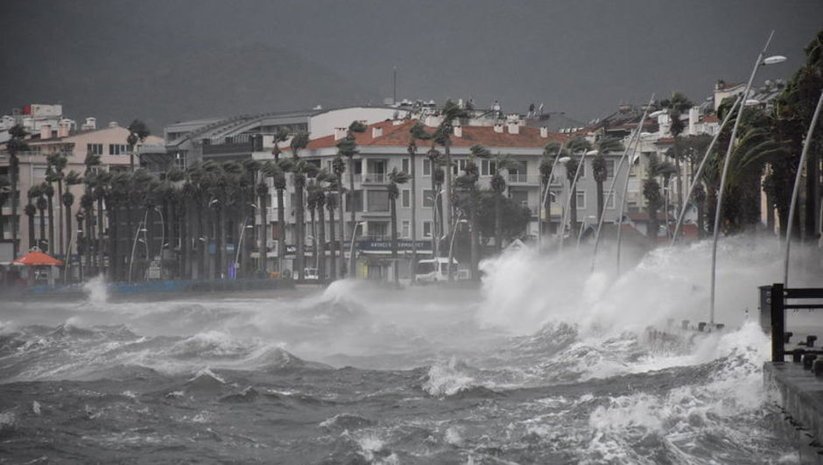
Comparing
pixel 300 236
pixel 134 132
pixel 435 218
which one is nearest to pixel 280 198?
pixel 300 236

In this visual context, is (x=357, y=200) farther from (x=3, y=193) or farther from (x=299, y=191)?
(x=3, y=193)

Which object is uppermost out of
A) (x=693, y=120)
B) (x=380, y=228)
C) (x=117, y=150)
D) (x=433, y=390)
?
(x=117, y=150)

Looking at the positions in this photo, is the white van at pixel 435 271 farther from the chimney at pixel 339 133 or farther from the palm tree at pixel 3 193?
the palm tree at pixel 3 193

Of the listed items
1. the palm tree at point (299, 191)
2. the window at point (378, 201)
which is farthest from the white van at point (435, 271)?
the palm tree at point (299, 191)

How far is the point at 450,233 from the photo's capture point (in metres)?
119

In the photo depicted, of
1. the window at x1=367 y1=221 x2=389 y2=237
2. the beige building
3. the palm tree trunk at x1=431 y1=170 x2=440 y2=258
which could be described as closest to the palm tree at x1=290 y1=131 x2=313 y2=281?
the window at x1=367 y1=221 x2=389 y2=237

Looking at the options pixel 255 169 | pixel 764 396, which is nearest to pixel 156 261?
pixel 255 169

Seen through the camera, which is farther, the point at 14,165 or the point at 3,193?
the point at 3,193

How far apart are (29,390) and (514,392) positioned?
11376mm

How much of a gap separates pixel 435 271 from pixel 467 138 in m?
25.0

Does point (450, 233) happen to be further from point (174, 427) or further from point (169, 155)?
point (174, 427)

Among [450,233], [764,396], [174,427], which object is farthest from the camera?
[450,233]

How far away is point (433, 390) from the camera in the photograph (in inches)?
1238

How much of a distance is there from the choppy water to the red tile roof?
71846mm
